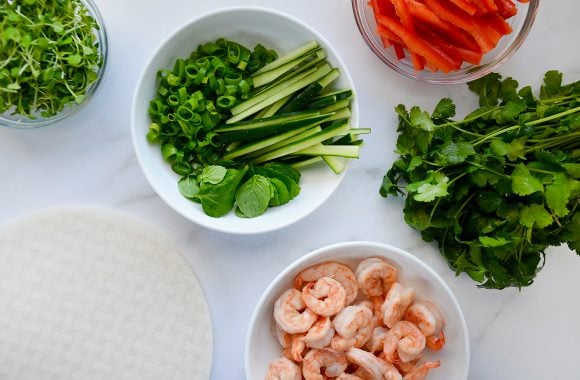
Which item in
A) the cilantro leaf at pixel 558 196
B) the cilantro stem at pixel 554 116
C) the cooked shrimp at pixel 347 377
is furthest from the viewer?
the cooked shrimp at pixel 347 377

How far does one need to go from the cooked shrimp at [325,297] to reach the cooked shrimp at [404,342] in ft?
0.56

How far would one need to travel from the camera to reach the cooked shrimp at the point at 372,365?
1.83 meters

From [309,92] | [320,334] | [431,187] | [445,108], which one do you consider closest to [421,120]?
[445,108]

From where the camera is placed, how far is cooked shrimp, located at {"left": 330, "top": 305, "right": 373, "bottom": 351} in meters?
1.81

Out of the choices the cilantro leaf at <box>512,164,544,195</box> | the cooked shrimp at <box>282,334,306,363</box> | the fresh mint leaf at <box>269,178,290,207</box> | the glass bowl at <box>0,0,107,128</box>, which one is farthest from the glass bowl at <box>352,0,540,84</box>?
the cooked shrimp at <box>282,334,306,363</box>

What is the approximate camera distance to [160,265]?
1.95 m

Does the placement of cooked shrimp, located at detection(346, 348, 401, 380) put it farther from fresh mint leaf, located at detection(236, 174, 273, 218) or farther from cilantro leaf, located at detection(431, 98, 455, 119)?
cilantro leaf, located at detection(431, 98, 455, 119)

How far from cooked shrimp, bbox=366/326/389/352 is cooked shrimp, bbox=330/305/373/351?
1.5 inches

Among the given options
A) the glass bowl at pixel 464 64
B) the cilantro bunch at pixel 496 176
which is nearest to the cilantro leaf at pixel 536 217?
the cilantro bunch at pixel 496 176

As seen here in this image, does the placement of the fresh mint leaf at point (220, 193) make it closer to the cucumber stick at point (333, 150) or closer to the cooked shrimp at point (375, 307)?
the cucumber stick at point (333, 150)

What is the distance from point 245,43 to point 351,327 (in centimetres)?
84

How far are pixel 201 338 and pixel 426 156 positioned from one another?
2.74 feet

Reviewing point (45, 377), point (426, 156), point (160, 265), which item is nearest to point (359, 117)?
point (426, 156)

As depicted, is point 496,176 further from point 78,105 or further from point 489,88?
point 78,105
